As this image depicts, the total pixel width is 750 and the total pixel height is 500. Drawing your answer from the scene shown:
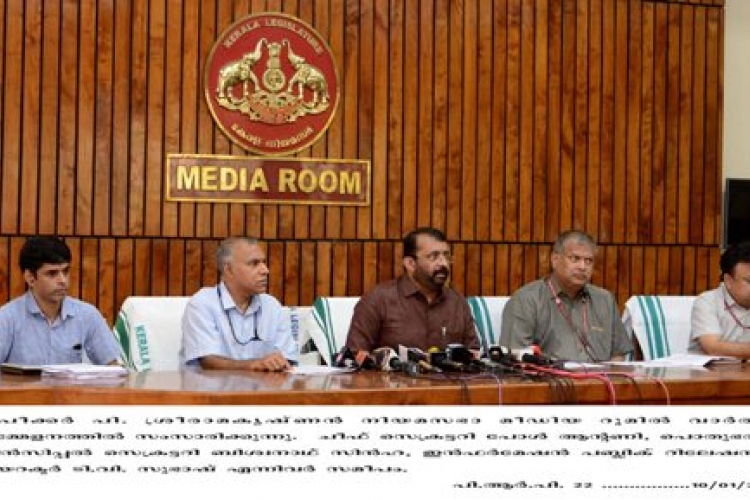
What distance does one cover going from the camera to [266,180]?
6.88 metres

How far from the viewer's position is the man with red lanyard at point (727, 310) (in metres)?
5.57

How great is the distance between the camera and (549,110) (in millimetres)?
7438

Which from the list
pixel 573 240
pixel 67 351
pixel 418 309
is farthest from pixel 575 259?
pixel 67 351

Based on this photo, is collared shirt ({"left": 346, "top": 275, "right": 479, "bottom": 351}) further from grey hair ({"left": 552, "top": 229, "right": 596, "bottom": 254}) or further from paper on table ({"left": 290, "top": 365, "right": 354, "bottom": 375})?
paper on table ({"left": 290, "top": 365, "right": 354, "bottom": 375})

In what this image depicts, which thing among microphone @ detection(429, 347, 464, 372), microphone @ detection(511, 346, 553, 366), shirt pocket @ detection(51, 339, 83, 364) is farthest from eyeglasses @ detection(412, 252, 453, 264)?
shirt pocket @ detection(51, 339, 83, 364)

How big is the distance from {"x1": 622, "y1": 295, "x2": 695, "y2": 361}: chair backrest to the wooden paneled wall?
1391 mm

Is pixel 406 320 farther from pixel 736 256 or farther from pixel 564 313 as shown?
pixel 736 256

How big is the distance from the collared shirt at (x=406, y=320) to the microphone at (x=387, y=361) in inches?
33.6
